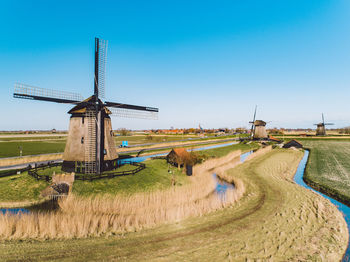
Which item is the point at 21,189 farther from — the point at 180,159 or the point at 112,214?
the point at 180,159

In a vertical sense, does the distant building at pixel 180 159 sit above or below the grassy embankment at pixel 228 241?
above

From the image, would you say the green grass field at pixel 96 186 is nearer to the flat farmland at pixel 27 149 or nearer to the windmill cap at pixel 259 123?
the flat farmland at pixel 27 149

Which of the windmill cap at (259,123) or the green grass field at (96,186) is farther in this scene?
the windmill cap at (259,123)

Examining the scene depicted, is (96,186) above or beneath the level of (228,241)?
above

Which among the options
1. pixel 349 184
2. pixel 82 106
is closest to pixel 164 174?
pixel 82 106

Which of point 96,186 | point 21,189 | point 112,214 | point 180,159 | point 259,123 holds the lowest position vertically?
point 112,214

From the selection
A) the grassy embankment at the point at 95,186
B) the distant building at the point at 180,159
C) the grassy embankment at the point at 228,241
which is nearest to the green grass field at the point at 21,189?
the grassy embankment at the point at 95,186

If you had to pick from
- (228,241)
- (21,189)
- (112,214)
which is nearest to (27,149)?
(21,189)

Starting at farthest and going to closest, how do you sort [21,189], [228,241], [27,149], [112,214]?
[27,149] < [21,189] < [112,214] < [228,241]
